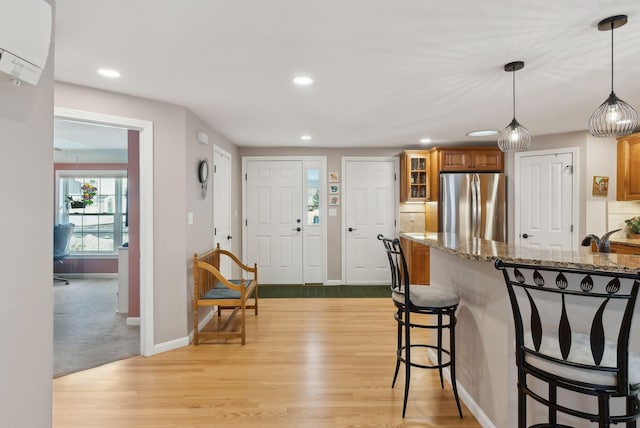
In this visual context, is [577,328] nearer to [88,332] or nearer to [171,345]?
[171,345]

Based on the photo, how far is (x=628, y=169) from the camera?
13.6 ft

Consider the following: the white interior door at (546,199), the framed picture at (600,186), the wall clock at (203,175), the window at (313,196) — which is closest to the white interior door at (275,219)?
the window at (313,196)

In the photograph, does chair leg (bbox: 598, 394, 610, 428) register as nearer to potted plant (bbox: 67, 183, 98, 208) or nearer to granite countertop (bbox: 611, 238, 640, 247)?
granite countertop (bbox: 611, 238, 640, 247)

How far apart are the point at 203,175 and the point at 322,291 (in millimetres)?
2639

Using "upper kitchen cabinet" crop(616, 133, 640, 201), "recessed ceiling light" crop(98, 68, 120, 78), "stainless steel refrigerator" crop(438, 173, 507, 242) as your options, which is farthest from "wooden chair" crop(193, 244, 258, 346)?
"upper kitchen cabinet" crop(616, 133, 640, 201)

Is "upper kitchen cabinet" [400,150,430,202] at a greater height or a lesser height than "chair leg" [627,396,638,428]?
greater

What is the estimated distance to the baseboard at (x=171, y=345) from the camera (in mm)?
3092

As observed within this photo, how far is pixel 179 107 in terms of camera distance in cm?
323

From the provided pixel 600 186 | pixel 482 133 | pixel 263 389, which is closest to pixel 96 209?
pixel 263 389

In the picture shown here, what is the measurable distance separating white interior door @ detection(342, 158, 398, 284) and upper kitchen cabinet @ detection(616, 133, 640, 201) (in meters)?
2.88

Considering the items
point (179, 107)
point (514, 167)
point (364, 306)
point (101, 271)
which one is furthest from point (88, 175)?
point (514, 167)

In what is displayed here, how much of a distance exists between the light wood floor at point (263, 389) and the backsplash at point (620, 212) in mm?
3335

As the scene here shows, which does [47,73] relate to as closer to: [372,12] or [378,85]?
[372,12]

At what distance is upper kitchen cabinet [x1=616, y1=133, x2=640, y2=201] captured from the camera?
13.3 feet
